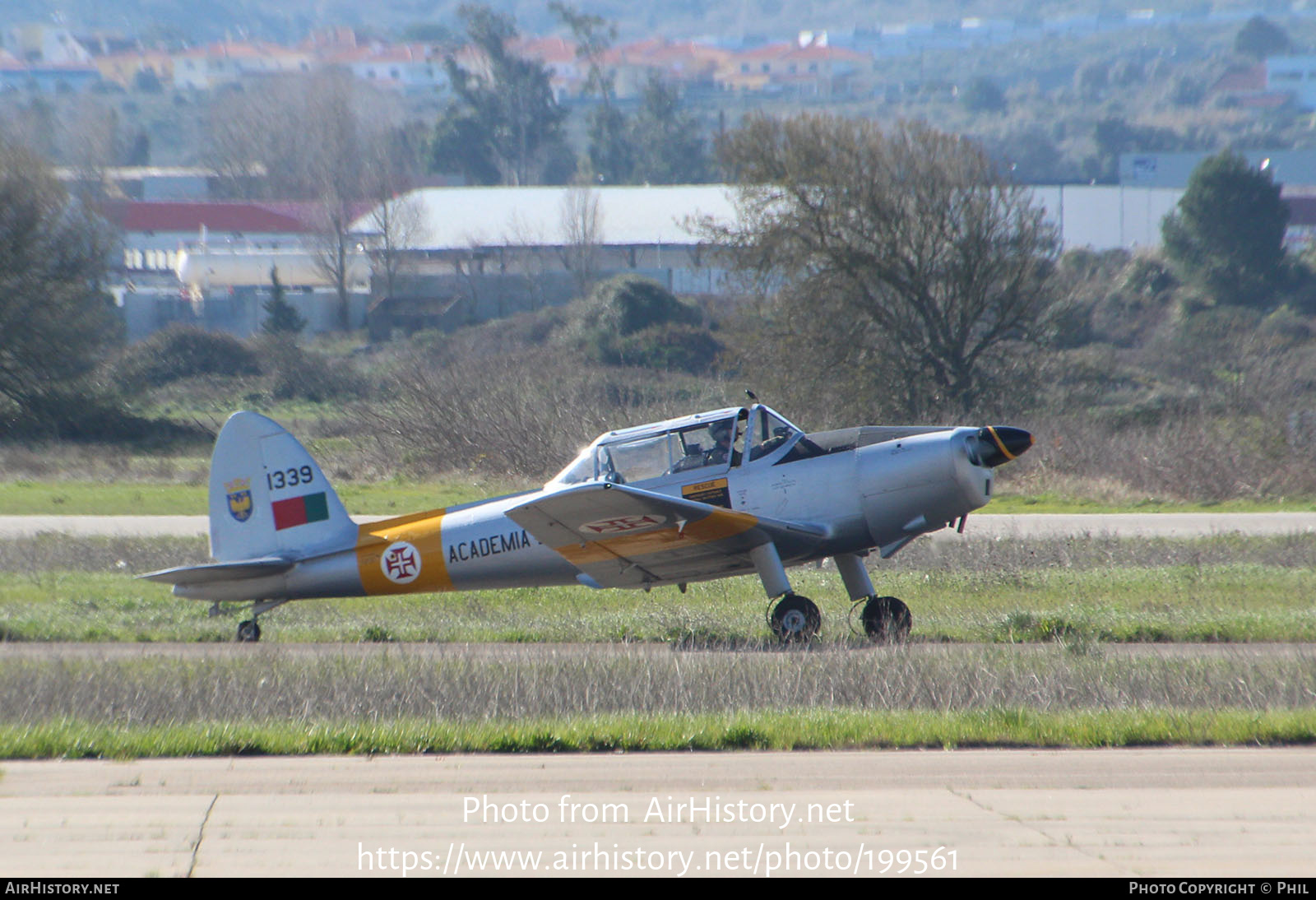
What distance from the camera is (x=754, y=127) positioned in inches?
1171

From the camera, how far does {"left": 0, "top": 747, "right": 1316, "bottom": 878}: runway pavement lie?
5.53 metres

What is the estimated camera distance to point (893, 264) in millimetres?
29031

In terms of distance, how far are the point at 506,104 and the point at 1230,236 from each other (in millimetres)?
70136

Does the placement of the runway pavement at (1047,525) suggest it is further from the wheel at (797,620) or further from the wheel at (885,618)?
the wheel at (797,620)

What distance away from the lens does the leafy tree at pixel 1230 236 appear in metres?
56.2

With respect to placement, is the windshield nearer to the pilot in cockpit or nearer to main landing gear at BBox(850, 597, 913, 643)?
the pilot in cockpit

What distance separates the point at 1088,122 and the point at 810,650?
18356cm

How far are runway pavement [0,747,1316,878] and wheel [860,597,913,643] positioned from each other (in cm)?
345

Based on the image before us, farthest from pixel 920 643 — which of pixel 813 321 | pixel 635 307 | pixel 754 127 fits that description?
pixel 635 307

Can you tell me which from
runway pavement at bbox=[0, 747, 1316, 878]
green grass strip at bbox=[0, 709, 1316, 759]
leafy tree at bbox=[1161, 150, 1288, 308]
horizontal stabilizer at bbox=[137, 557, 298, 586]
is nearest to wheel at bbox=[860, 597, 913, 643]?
green grass strip at bbox=[0, 709, 1316, 759]

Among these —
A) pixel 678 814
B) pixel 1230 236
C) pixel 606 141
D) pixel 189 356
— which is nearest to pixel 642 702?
pixel 678 814

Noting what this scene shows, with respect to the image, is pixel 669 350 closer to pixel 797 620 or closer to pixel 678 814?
pixel 797 620

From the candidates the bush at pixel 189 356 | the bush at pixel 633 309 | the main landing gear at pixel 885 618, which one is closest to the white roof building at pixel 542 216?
the bush at pixel 633 309

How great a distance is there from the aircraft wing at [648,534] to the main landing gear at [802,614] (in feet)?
0.64
